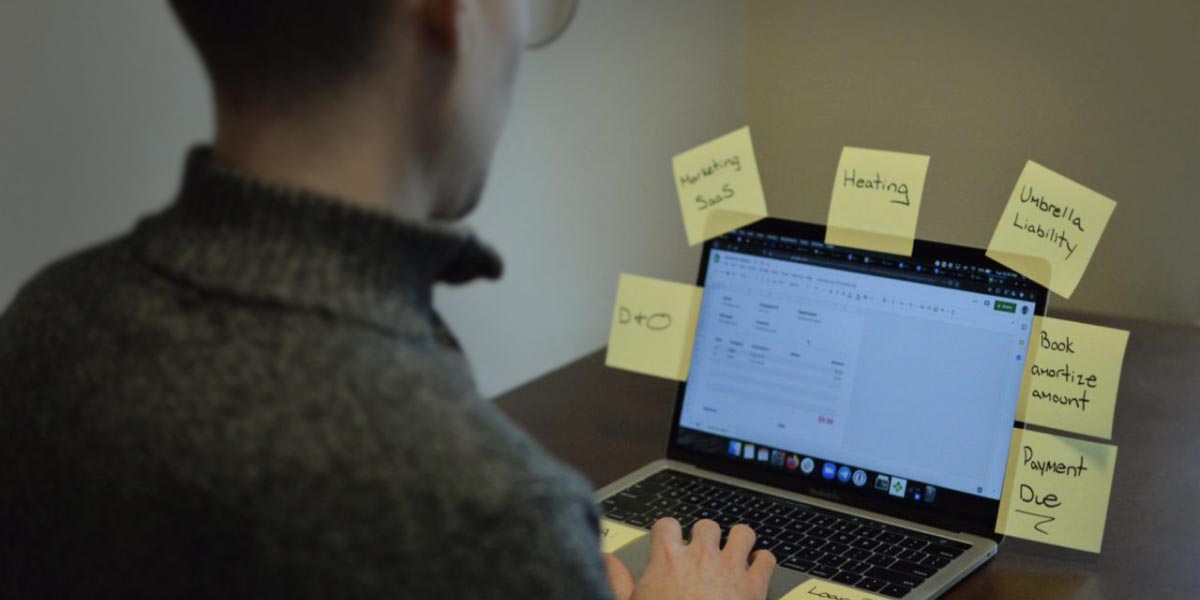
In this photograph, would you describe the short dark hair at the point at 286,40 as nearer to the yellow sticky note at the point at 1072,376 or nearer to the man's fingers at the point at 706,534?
the man's fingers at the point at 706,534

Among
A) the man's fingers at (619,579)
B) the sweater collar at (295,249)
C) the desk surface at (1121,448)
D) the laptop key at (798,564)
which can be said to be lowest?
the man's fingers at (619,579)

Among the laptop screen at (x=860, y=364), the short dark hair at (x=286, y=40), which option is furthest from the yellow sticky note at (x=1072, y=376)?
the short dark hair at (x=286, y=40)

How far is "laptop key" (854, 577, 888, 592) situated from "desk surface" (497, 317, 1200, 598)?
0.19 feet

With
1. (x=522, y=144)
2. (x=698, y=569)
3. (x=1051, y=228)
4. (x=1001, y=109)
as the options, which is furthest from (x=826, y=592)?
(x=1001, y=109)

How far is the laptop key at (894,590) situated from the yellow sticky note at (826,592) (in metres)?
0.01

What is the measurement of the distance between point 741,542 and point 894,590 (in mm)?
125

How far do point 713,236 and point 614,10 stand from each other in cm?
82

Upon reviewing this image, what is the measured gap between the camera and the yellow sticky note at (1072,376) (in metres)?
1.04

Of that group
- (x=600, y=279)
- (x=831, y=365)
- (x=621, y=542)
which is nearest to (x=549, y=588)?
(x=621, y=542)

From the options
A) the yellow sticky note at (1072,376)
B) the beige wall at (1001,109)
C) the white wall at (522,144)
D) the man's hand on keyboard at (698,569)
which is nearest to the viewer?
the man's hand on keyboard at (698,569)

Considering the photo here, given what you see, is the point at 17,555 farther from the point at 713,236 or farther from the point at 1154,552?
the point at 1154,552

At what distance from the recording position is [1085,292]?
93.5 inches

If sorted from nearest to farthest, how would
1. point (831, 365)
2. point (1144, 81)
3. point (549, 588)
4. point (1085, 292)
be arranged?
point (549, 588) < point (831, 365) < point (1144, 81) < point (1085, 292)

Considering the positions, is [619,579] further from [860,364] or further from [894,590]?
[860,364]
